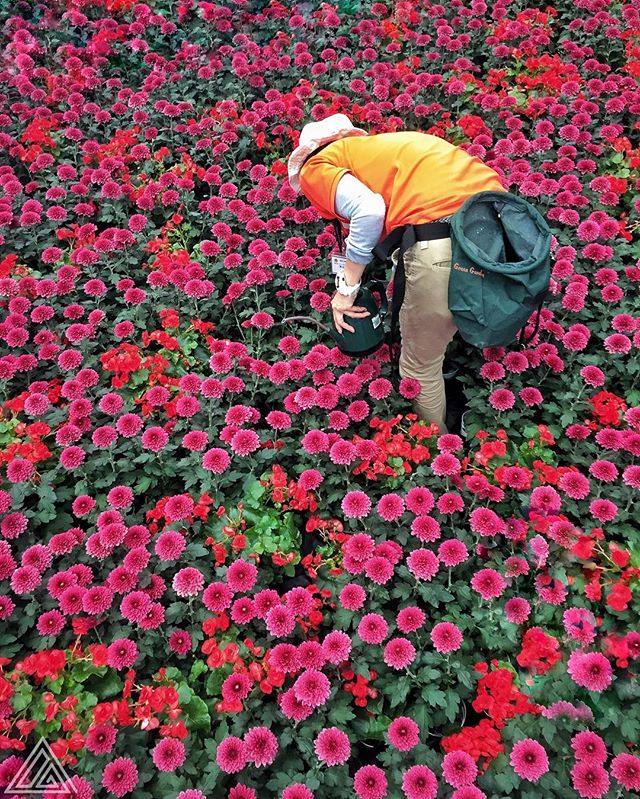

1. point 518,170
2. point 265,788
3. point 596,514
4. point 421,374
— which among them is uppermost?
point 518,170

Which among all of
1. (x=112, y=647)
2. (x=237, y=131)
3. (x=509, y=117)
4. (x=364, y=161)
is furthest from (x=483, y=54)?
(x=112, y=647)

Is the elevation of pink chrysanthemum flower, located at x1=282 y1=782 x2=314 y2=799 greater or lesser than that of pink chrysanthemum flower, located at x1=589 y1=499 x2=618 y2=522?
lesser

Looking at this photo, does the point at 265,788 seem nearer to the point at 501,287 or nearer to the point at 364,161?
the point at 501,287

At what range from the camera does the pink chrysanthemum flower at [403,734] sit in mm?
2162

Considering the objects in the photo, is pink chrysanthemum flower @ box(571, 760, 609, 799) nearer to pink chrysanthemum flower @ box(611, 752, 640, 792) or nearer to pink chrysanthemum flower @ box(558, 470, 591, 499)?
pink chrysanthemum flower @ box(611, 752, 640, 792)

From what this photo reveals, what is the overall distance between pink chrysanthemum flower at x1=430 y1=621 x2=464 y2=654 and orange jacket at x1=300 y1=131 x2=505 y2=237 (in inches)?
65.3

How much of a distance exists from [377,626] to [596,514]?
1048 mm

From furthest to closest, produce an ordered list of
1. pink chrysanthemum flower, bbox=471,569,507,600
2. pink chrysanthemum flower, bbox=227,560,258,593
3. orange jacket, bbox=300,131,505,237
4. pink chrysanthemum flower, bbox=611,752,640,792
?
orange jacket, bbox=300,131,505,237 < pink chrysanthemum flower, bbox=227,560,258,593 < pink chrysanthemum flower, bbox=471,569,507,600 < pink chrysanthemum flower, bbox=611,752,640,792

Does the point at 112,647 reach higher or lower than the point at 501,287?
lower

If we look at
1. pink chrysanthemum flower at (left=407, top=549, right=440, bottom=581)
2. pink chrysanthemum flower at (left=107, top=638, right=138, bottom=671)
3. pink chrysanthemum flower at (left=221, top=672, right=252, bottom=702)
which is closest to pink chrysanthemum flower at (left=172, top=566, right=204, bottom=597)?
pink chrysanthemum flower at (left=107, top=638, right=138, bottom=671)

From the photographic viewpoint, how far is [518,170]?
13.2 ft

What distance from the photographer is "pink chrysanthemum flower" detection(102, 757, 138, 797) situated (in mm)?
2104

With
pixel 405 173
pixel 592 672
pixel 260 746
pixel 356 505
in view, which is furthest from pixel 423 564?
pixel 405 173

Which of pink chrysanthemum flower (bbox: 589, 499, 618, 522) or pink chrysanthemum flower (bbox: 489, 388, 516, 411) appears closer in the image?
pink chrysanthemum flower (bbox: 589, 499, 618, 522)
